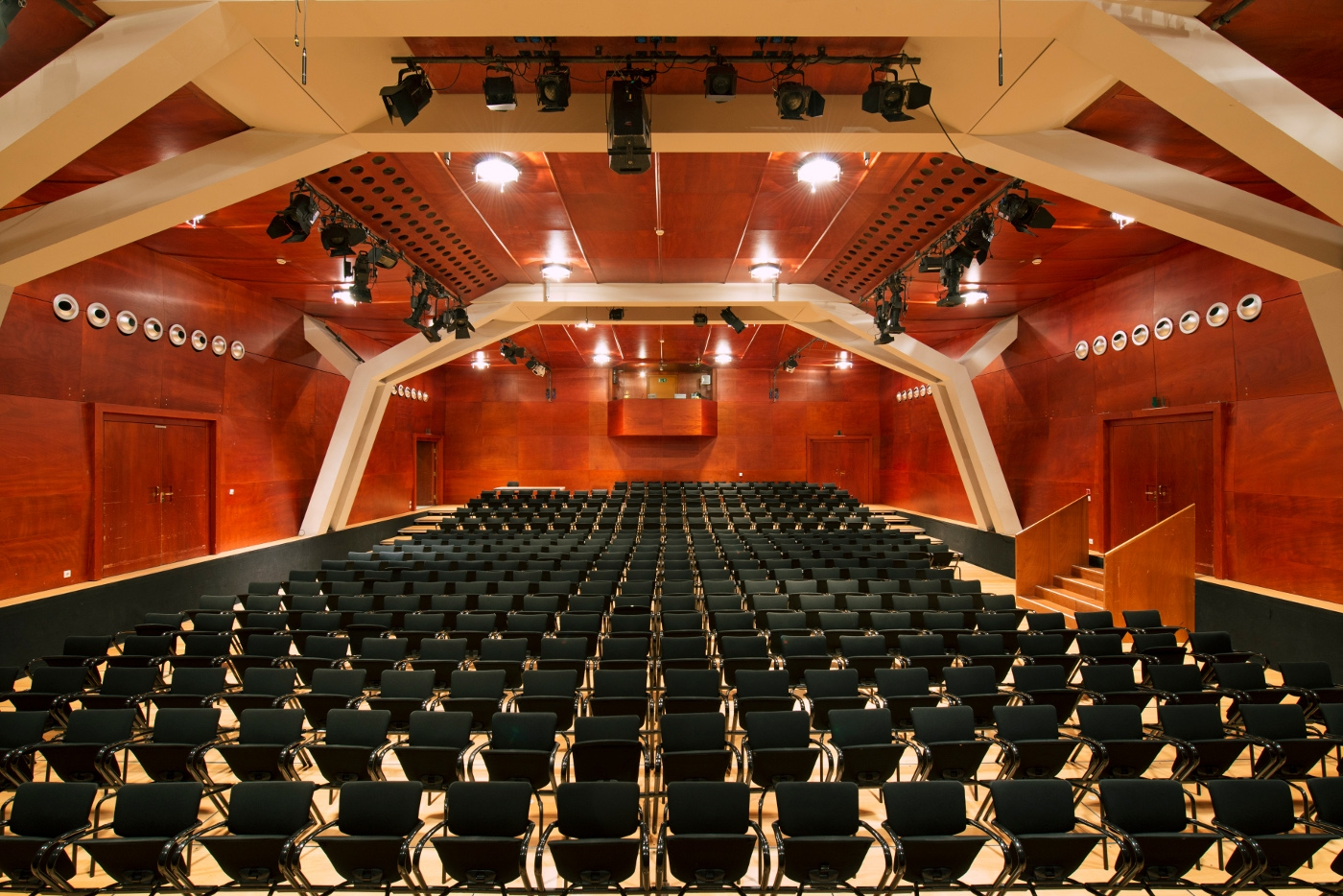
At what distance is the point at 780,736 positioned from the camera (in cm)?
449

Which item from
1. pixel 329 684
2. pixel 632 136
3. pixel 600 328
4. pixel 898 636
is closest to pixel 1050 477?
pixel 898 636

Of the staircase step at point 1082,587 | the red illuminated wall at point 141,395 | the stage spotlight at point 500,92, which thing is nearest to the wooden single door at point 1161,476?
the staircase step at point 1082,587

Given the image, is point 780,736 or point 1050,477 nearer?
point 780,736

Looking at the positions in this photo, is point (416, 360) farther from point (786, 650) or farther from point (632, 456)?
point (786, 650)

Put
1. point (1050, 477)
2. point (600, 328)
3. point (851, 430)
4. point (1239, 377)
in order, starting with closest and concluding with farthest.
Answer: point (1239, 377)
point (1050, 477)
point (600, 328)
point (851, 430)

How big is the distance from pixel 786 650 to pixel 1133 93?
18.1 feet

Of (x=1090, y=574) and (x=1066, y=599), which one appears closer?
(x=1066, y=599)

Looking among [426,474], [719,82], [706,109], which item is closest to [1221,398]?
[706,109]

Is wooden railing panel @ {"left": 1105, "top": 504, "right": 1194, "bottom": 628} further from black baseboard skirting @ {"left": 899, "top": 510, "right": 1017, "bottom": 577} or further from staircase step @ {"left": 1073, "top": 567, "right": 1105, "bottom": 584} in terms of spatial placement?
black baseboard skirting @ {"left": 899, "top": 510, "right": 1017, "bottom": 577}

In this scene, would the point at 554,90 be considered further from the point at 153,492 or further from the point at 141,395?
the point at 153,492

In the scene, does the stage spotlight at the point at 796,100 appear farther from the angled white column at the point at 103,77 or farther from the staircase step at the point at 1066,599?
the staircase step at the point at 1066,599

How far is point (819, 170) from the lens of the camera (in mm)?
7168

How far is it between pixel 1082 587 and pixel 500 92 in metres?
10.6

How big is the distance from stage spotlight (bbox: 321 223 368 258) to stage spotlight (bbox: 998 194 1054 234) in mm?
7148
